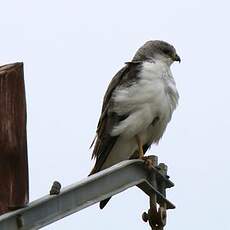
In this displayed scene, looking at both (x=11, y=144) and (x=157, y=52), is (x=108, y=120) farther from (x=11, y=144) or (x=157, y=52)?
(x=11, y=144)

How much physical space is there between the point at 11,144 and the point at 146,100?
4.71 metres

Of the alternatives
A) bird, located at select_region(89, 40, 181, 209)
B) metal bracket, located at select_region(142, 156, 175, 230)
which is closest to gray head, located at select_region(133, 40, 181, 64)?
bird, located at select_region(89, 40, 181, 209)

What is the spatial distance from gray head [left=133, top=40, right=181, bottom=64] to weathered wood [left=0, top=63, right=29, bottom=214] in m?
5.47

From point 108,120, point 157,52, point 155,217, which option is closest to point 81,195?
point 155,217

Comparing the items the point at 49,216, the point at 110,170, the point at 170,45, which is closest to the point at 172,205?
the point at 110,170

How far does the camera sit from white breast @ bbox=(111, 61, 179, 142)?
802 cm

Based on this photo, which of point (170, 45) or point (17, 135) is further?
point (170, 45)

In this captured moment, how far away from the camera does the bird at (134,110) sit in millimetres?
8047

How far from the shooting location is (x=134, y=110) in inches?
321

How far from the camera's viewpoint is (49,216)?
3.37m

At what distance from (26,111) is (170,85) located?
15.7 ft

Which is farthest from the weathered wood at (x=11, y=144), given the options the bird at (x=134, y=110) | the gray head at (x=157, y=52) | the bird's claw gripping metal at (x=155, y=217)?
the gray head at (x=157, y=52)

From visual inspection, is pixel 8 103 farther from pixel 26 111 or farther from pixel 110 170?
pixel 110 170

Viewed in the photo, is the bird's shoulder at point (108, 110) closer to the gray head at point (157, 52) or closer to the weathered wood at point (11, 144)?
the gray head at point (157, 52)
